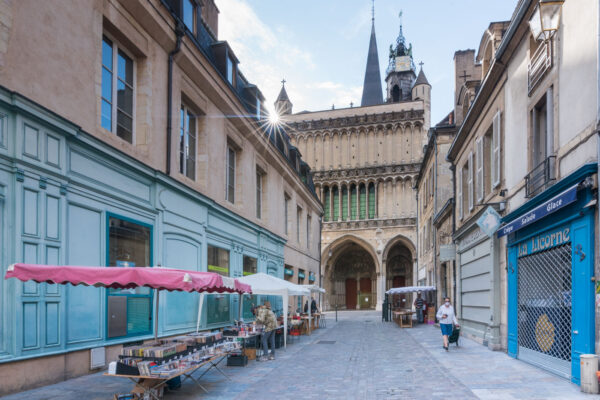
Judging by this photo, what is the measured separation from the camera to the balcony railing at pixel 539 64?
9695 millimetres

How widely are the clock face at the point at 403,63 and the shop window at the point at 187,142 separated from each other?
52734 millimetres

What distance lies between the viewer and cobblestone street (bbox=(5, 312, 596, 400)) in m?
7.98

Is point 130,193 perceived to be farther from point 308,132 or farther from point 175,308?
point 308,132

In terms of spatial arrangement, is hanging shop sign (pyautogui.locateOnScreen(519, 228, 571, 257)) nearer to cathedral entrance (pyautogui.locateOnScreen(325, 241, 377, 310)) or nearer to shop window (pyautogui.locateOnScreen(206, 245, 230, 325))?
shop window (pyautogui.locateOnScreen(206, 245, 230, 325))

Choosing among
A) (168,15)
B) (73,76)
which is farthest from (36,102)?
(168,15)

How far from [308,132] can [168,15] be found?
37787 millimetres

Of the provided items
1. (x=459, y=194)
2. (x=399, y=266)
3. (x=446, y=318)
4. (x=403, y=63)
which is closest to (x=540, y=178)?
(x=446, y=318)

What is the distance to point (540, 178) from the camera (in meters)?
10.2

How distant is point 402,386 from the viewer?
352 inches

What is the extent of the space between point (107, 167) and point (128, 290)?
8.35ft

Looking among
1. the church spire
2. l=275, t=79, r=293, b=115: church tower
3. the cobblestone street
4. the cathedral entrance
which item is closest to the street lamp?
the cobblestone street

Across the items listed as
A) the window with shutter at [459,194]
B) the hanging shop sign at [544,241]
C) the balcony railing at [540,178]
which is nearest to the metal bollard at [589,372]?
the hanging shop sign at [544,241]

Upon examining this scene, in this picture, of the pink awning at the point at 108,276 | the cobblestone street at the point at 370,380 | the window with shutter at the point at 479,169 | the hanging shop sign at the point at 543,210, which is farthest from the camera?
the window with shutter at the point at 479,169

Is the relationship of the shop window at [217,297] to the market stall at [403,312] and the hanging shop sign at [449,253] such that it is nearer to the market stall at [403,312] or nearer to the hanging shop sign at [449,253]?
the hanging shop sign at [449,253]
